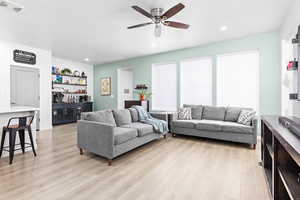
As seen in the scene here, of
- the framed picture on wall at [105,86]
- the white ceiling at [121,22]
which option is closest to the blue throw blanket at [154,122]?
the white ceiling at [121,22]

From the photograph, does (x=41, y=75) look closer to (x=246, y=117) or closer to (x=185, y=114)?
(x=185, y=114)

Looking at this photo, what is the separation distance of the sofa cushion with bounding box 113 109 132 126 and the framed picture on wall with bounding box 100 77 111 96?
3806 mm

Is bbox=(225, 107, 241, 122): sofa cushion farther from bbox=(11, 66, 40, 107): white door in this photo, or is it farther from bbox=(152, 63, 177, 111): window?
bbox=(11, 66, 40, 107): white door

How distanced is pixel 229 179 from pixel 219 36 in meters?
3.46

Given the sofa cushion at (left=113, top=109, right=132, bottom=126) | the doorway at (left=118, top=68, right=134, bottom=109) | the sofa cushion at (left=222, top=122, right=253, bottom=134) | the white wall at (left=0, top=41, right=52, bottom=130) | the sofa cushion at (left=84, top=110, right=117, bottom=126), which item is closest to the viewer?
the sofa cushion at (left=84, top=110, right=117, bottom=126)

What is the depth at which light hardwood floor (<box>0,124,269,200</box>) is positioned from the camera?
5.98 ft

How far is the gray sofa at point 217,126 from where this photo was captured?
3.35 metres

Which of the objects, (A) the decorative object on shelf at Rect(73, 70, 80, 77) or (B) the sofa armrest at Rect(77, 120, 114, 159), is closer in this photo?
(B) the sofa armrest at Rect(77, 120, 114, 159)

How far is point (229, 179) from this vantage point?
7.02 feet

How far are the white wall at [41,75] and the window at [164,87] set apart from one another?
143 inches

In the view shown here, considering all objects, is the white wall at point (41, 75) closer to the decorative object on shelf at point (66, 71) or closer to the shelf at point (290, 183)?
the decorative object on shelf at point (66, 71)

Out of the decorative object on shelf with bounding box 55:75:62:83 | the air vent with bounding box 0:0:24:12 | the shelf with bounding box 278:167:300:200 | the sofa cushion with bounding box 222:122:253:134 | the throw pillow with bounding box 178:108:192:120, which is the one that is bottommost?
the shelf with bounding box 278:167:300:200

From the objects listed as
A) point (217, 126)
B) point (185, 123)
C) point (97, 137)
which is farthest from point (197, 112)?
point (97, 137)

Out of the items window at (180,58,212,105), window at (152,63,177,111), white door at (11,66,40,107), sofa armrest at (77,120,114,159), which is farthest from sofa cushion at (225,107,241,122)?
white door at (11,66,40,107)
